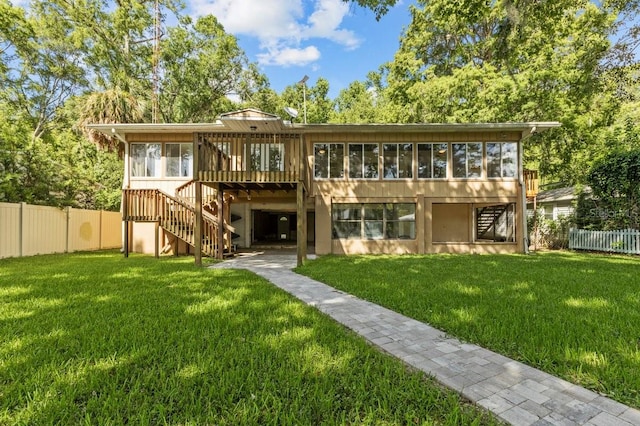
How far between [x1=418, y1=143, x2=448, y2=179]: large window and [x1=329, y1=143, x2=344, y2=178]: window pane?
2.93 metres

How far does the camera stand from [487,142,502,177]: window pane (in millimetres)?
11430

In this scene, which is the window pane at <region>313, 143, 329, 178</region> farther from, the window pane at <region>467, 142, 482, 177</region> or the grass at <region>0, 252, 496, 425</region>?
the grass at <region>0, 252, 496, 425</region>

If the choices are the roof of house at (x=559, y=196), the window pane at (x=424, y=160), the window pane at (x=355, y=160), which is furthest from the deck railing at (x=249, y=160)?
the roof of house at (x=559, y=196)

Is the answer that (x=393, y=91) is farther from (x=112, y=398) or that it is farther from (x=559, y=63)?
(x=112, y=398)

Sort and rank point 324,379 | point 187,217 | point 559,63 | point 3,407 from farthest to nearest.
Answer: point 559,63
point 187,217
point 324,379
point 3,407

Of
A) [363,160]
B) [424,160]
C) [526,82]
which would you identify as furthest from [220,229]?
[526,82]

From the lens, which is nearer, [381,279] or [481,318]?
[481,318]

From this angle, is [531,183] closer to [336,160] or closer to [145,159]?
[336,160]

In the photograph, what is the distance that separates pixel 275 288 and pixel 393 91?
1635 centimetres

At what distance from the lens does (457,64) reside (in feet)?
62.6

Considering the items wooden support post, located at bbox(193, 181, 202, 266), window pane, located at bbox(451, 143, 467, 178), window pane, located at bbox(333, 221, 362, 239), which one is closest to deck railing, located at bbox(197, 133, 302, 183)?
wooden support post, located at bbox(193, 181, 202, 266)

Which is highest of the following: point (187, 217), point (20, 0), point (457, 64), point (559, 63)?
point (20, 0)

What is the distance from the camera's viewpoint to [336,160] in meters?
11.5

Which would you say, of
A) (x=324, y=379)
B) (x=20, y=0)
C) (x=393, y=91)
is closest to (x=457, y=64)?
(x=393, y=91)
